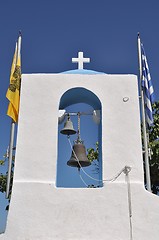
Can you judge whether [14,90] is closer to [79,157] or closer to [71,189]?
[79,157]

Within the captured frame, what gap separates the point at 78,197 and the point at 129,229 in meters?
0.89

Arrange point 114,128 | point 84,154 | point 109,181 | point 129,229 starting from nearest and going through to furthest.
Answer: point 129,229 → point 109,181 → point 114,128 → point 84,154

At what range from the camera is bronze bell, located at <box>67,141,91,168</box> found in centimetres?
618

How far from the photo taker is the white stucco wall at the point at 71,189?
4.92 metres

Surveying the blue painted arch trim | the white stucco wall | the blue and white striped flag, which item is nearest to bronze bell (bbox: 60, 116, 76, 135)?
the blue painted arch trim

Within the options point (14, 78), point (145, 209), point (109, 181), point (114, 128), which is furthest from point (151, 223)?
point (14, 78)

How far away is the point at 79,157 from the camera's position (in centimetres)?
618

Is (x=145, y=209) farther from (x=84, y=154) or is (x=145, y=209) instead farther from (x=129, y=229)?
(x=84, y=154)

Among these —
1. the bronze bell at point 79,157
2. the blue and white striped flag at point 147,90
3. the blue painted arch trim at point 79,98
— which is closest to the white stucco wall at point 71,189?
the blue painted arch trim at point 79,98

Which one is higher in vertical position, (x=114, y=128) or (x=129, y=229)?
(x=114, y=128)

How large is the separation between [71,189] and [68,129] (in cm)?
169

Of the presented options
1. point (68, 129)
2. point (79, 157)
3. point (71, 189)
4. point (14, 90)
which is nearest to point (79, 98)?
point (68, 129)

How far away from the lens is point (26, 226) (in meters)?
4.94

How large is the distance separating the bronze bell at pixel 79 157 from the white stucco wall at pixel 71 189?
2.75ft
